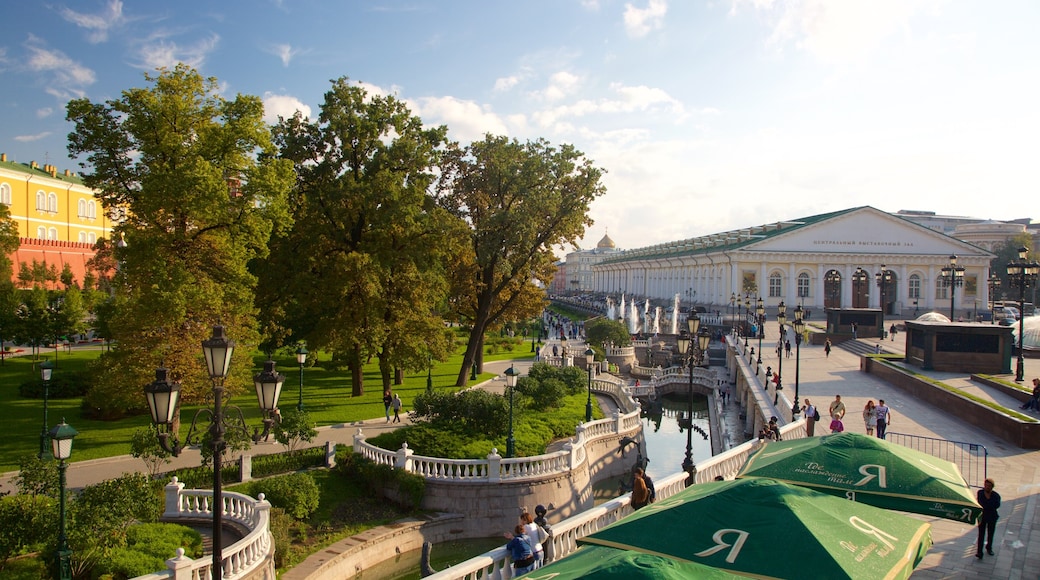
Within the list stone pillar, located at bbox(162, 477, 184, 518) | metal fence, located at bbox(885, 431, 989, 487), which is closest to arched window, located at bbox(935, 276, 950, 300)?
metal fence, located at bbox(885, 431, 989, 487)

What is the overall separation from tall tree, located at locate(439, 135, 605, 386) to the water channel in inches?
367

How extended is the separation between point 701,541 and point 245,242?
1670 cm

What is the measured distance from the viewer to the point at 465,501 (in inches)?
662

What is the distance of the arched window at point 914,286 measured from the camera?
72625 millimetres

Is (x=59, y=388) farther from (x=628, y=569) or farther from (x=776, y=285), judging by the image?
(x=776, y=285)

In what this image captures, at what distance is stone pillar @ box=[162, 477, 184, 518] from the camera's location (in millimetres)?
13164

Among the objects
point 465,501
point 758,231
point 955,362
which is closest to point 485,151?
point 465,501

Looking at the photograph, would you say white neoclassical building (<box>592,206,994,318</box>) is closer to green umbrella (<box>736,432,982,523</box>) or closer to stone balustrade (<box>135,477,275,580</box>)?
green umbrella (<box>736,432,982,523</box>)

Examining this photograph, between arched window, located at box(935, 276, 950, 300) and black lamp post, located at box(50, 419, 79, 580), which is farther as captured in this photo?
arched window, located at box(935, 276, 950, 300)

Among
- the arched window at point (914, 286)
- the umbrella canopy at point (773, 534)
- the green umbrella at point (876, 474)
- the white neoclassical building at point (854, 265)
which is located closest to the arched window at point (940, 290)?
the white neoclassical building at point (854, 265)

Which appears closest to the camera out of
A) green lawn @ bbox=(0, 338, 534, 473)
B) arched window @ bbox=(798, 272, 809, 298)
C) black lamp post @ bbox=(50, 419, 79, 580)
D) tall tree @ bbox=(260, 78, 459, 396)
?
black lamp post @ bbox=(50, 419, 79, 580)

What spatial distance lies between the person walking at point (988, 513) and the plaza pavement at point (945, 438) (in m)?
0.21

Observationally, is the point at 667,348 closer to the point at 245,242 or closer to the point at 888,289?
the point at 888,289

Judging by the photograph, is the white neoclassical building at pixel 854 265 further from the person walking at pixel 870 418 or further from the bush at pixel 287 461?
the bush at pixel 287 461
